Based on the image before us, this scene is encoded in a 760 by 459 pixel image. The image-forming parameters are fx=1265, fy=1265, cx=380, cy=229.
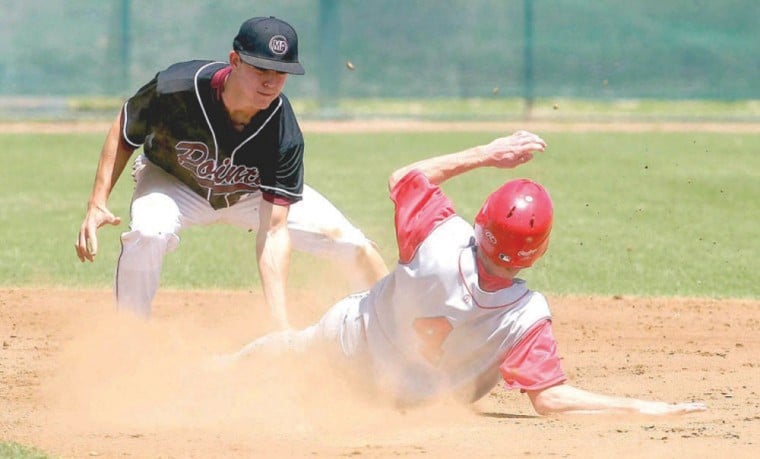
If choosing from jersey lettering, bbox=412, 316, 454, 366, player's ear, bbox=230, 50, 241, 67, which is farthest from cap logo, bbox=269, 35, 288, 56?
jersey lettering, bbox=412, 316, 454, 366

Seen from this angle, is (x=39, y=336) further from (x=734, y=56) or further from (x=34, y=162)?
(x=734, y=56)

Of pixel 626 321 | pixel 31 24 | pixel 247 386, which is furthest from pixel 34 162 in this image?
pixel 247 386

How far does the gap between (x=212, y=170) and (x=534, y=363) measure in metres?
2.44

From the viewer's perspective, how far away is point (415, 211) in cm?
484

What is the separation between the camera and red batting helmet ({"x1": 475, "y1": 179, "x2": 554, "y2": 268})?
4.53 metres

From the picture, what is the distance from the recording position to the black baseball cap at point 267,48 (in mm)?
5848

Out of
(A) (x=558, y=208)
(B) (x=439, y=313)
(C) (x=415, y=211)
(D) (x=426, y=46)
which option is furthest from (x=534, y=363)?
(D) (x=426, y=46)

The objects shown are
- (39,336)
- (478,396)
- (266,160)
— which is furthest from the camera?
(39,336)

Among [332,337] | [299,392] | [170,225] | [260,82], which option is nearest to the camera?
[332,337]

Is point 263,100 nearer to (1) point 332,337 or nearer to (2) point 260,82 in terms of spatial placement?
(2) point 260,82

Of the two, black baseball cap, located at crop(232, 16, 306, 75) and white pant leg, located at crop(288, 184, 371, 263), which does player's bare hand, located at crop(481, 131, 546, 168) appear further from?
white pant leg, located at crop(288, 184, 371, 263)

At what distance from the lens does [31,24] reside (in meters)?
21.1

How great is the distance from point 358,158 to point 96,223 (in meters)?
10.2

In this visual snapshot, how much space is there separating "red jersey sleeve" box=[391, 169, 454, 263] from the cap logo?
4.10 feet
